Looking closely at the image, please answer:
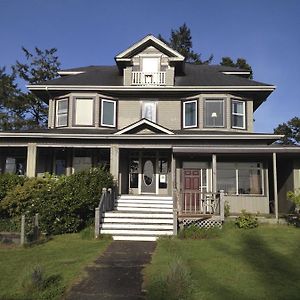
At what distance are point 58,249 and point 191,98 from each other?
12158mm

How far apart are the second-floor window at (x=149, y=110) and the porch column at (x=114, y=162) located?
3.45 metres

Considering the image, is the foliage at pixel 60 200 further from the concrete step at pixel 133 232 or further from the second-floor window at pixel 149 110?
the second-floor window at pixel 149 110

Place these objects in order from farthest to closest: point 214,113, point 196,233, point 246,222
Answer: point 214,113 < point 246,222 < point 196,233

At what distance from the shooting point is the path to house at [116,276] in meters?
6.99

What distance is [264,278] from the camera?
8102 millimetres

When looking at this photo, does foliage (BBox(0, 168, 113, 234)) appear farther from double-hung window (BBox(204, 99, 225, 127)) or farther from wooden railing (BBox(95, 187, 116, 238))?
double-hung window (BBox(204, 99, 225, 127))

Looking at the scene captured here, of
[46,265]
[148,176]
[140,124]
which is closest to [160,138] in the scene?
[140,124]

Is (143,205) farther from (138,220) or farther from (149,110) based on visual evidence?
(149,110)

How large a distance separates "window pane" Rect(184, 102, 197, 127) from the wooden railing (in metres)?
6.08

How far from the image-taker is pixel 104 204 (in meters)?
15.1

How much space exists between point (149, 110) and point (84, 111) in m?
3.64

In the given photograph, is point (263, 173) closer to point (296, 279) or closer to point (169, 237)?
point (169, 237)

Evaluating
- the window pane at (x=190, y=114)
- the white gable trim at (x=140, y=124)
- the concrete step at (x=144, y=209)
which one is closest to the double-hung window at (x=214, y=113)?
the window pane at (x=190, y=114)

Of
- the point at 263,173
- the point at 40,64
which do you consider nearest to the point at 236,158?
the point at 263,173
